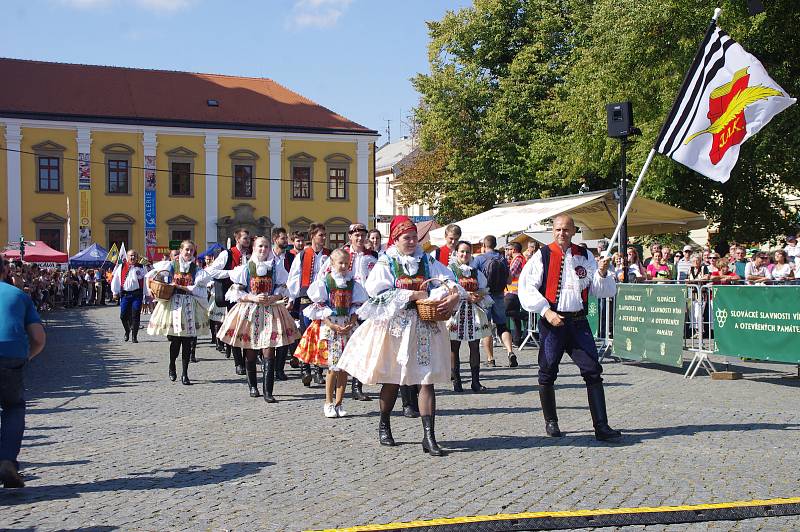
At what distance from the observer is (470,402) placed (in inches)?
425

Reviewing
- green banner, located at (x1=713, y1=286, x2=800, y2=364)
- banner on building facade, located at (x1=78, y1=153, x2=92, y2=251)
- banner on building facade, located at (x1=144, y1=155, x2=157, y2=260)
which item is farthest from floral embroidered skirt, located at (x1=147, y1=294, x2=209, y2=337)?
banner on building facade, located at (x1=144, y1=155, x2=157, y2=260)

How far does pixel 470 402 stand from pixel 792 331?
4241 millimetres

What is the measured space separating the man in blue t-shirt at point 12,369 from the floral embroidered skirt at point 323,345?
11.7ft

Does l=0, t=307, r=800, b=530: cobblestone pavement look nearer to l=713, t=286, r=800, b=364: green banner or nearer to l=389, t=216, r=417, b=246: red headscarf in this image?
l=713, t=286, r=800, b=364: green banner

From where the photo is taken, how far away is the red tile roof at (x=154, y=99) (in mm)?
54031

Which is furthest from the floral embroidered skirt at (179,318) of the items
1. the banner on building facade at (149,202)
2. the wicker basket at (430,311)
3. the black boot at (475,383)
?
the banner on building facade at (149,202)

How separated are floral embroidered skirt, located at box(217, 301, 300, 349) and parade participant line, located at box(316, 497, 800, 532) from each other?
5617 millimetres

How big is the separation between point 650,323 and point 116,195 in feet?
149

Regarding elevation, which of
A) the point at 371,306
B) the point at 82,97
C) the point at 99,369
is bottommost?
the point at 99,369

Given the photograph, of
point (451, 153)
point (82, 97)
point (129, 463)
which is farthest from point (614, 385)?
point (82, 97)

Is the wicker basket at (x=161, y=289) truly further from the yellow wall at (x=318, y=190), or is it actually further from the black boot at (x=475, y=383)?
the yellow wall at (x=318, y=190)

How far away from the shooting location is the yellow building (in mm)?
53000

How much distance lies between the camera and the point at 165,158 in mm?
55906

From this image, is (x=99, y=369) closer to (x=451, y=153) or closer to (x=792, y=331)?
(x=792, y=331)
